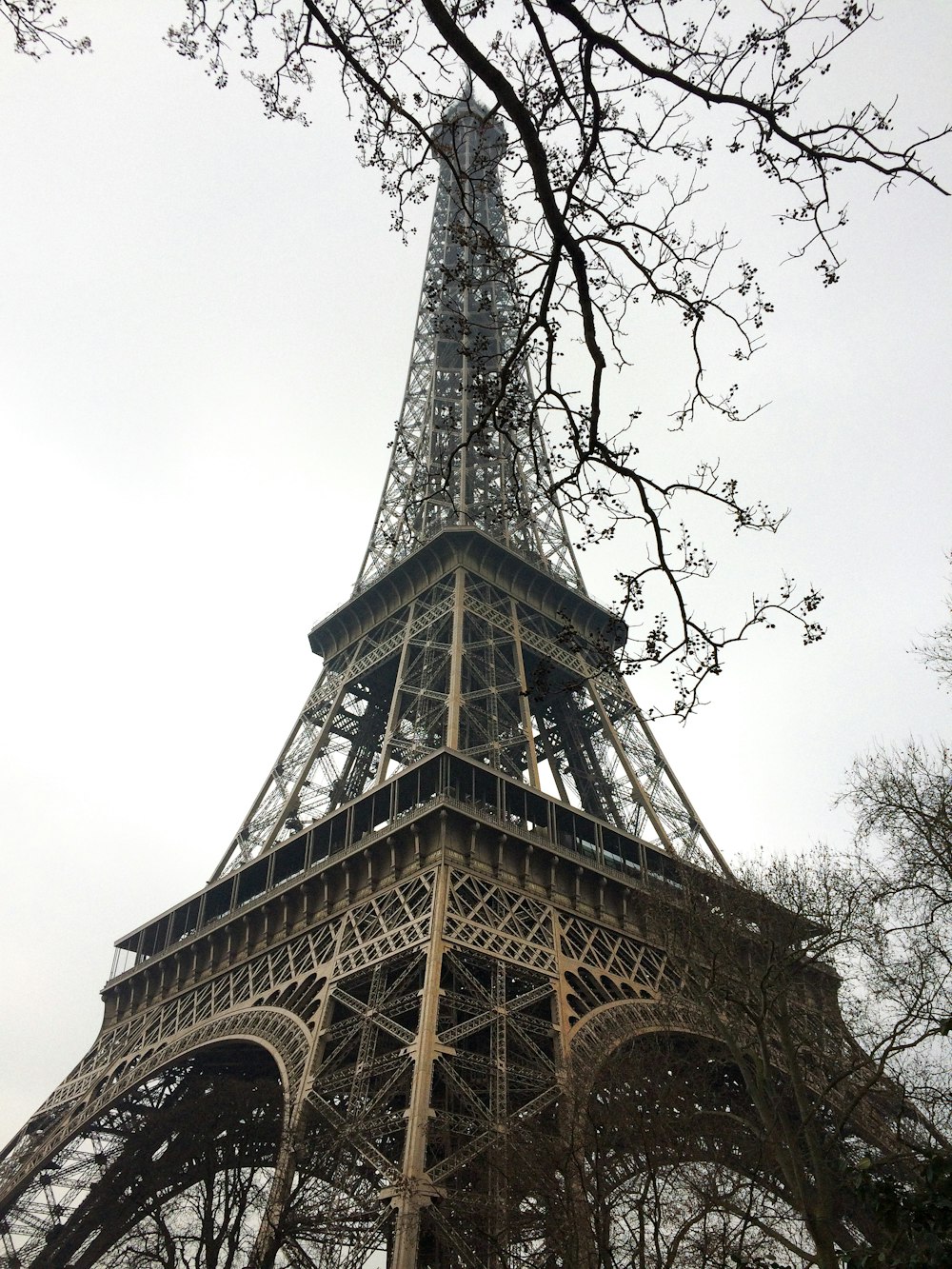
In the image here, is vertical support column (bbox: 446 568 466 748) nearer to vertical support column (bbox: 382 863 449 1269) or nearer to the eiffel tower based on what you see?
the eiffel tower

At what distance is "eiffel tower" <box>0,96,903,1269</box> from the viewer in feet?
70.9

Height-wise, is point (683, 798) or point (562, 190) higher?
point (683, 798)

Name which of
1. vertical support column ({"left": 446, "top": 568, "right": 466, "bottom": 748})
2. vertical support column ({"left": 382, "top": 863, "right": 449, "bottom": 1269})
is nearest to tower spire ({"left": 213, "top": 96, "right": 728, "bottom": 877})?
vertical support column ({"left": 446, "top": 568, "right": 466, "bottom": 748})

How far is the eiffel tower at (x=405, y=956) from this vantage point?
2162 cm

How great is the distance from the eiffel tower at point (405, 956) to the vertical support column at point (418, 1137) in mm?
56

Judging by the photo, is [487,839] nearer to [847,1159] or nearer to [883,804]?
[847,1159]

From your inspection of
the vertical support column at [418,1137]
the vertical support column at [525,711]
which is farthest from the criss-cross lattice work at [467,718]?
the vertical support column at [418,1137]

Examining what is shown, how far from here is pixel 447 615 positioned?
136 feet

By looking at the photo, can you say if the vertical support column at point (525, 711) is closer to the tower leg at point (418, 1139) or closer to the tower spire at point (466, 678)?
the tower spire at point (466, 678)

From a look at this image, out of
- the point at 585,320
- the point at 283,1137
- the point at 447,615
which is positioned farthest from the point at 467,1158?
the point at 447,615

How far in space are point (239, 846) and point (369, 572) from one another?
15342mm

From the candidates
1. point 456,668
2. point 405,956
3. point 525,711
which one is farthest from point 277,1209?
point 456,668

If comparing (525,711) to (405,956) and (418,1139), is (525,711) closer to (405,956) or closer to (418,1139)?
(405,956)

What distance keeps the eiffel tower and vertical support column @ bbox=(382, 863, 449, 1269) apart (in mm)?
56
